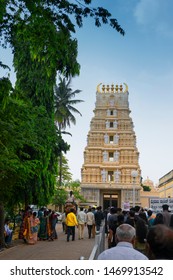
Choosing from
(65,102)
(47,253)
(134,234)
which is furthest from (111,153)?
(134,234)

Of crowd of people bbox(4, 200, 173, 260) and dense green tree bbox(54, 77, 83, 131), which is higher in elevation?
dense green tree bbox(54, 77, 83, 131)

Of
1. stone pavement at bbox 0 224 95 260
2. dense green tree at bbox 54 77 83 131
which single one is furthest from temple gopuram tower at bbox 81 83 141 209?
stone pavement at bbox 0 224 95 260

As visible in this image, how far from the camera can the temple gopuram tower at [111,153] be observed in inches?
1766

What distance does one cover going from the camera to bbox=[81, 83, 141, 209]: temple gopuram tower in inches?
1766

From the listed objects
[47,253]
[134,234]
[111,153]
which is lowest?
[47,253]

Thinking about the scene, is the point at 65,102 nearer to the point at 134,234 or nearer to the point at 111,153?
the point at 111,153

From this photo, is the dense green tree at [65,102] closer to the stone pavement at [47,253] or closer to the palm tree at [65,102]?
the palm tree at [65,102]

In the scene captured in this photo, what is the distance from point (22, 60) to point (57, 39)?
14742 mm

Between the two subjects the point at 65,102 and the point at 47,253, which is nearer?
the point at 47,253

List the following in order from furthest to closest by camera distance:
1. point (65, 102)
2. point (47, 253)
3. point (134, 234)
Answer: point (65, 102), point (47, 253), point (134, 234)

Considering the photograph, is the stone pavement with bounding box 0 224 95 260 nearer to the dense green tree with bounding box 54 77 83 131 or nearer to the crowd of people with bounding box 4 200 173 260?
the crowd of people with bounding box 4 200 173 260

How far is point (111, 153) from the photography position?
1874 inches

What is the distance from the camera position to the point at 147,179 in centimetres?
8594
